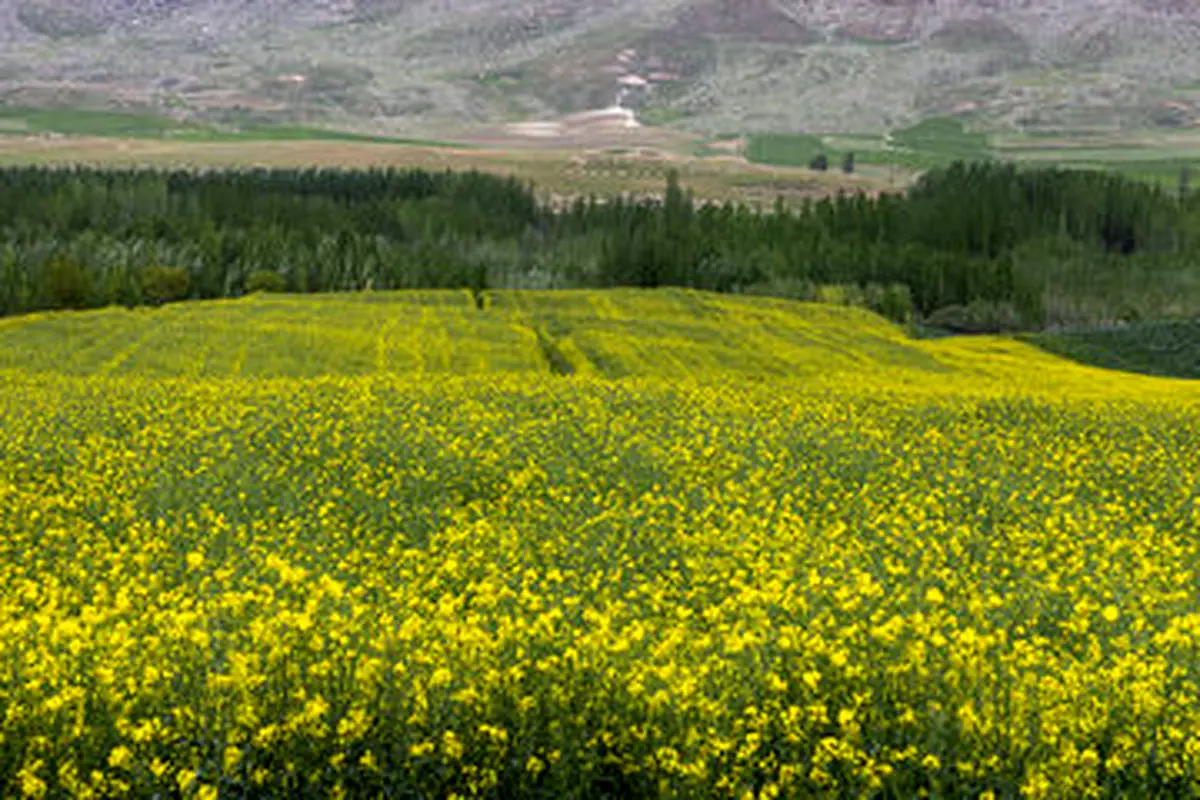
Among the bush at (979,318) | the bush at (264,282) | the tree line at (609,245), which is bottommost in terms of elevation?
the bush at (979,318)

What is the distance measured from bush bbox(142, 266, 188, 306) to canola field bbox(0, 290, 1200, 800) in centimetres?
7817

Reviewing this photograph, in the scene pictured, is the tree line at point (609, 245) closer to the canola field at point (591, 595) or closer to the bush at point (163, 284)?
the bush at point (163, 284)

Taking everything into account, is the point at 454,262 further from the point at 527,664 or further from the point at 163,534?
the point at 527,664

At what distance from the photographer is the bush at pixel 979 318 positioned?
135125mm

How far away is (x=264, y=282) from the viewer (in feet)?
417

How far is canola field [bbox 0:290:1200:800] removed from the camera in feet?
33.7

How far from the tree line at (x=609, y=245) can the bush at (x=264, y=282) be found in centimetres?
20

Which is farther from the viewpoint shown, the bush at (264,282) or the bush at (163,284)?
the bush at (264,282)

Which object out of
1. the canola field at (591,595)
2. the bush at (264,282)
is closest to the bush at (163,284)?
the bush at (264,282)

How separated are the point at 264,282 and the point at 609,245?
155 ft

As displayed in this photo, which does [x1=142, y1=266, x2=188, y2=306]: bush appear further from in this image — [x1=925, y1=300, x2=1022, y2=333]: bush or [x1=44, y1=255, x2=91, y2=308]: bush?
[x1=925, y1=300, x2=1022, y2=333]: bush

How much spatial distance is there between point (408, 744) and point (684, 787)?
8.42 feet

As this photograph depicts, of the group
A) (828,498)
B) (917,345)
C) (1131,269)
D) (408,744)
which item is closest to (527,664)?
(408,744)

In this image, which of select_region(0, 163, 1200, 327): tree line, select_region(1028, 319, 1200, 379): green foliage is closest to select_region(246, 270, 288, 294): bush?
select_region(0, 163, 1200, 327): tree line
